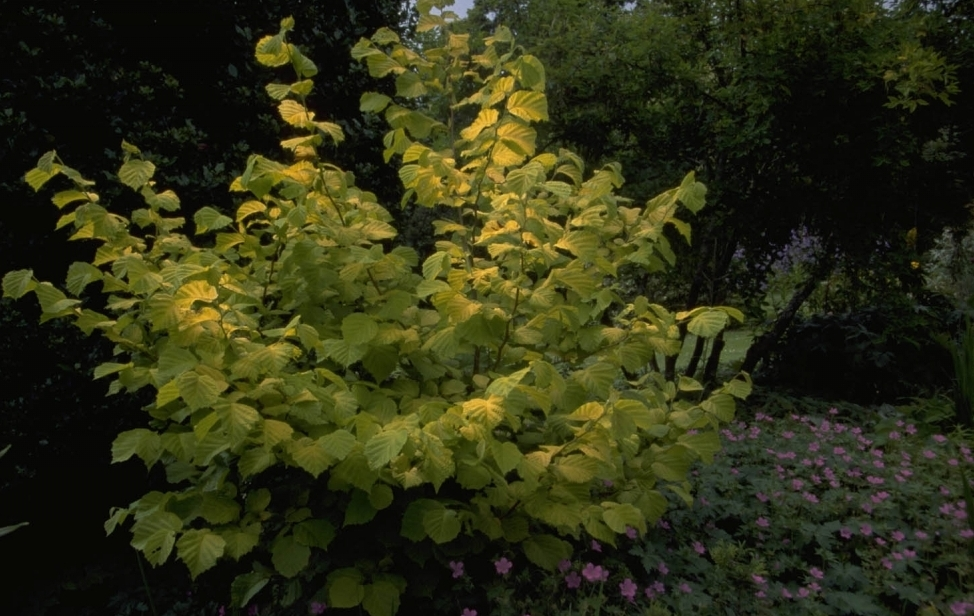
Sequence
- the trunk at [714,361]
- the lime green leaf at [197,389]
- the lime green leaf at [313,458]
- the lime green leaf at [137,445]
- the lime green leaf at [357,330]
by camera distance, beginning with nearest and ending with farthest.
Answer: the lime green leaf at [197,389]
the lime green leaf at [313,458]
the lime green leaf at [357,330]
the lime green leaf at [137,445]
the trunk at [714,361]

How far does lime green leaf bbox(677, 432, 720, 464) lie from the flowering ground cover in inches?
14.1

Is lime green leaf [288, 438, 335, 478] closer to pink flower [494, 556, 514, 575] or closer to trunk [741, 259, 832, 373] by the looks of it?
pink flower [494, 556, 514, 575]

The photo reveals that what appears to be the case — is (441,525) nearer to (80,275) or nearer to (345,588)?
(345,588)

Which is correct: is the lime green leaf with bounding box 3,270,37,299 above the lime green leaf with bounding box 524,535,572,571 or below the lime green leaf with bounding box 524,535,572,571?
above

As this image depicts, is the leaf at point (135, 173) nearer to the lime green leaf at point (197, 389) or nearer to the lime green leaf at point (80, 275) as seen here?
the lime green leaf at point (80, 275)

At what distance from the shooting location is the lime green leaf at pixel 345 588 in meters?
1.79

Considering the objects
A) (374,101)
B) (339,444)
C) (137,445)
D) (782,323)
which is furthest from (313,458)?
(782,323)

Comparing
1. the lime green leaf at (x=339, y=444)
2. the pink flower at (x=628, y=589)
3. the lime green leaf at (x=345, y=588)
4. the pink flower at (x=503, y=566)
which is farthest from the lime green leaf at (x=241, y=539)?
the pink flower at (x=628, y=589)

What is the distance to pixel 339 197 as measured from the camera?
2.09 meters

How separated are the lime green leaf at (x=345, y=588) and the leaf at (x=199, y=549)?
0.32 metres

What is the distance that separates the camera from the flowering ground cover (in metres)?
2.01

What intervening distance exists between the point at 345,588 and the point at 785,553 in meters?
1.55

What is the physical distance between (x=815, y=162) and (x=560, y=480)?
3338mm

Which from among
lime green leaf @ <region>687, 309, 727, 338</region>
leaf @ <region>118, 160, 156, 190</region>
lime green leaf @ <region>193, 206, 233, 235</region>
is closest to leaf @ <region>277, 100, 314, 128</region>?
lime green leaf @ <region>193, 206, 233, 235</region>
